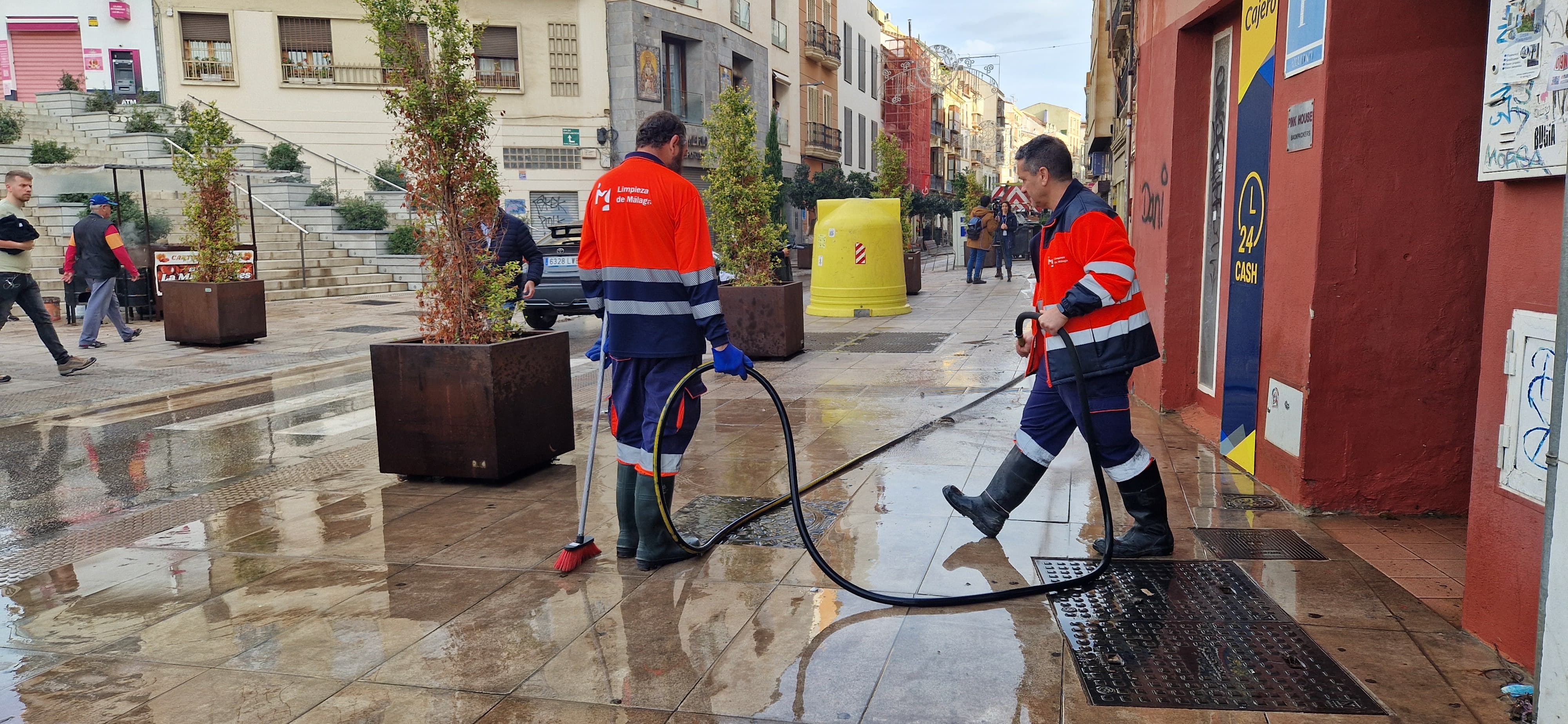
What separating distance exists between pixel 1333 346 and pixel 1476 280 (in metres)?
0.61

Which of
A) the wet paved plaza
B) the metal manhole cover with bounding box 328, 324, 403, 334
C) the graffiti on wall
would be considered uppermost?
the graffiti on wall

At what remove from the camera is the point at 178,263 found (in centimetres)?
1445

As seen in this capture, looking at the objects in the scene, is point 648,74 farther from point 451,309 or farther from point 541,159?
point 451,309

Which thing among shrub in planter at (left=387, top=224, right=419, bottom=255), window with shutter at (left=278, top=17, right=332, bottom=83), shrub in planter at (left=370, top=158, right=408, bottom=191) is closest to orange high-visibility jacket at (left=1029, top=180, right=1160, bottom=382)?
shrub in planter at (left=387, top=224, right=419, bottom=255)

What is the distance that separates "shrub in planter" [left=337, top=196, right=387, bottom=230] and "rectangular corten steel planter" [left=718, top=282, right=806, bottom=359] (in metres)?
14.3

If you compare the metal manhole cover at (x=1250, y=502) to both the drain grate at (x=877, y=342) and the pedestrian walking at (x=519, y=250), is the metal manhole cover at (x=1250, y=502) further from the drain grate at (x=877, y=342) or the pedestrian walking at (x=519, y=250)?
the drain grate at (x=877, y=342)

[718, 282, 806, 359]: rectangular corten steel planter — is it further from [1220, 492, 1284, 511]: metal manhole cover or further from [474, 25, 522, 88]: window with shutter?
[474, 25, 522, 88]: window with shutter

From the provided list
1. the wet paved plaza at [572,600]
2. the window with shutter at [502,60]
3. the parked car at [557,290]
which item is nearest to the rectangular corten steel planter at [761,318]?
the parked car at [557,290]

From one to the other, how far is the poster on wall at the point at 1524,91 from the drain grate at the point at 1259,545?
1657 mm

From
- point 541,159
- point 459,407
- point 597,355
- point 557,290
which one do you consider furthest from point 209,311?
point 541,159

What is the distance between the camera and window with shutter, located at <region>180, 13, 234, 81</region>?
2747cm

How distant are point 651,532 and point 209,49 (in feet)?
93.6

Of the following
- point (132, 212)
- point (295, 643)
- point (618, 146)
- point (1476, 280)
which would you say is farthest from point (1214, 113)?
point (618, 146)

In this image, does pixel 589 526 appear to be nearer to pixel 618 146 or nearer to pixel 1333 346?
pixel 1333 346
